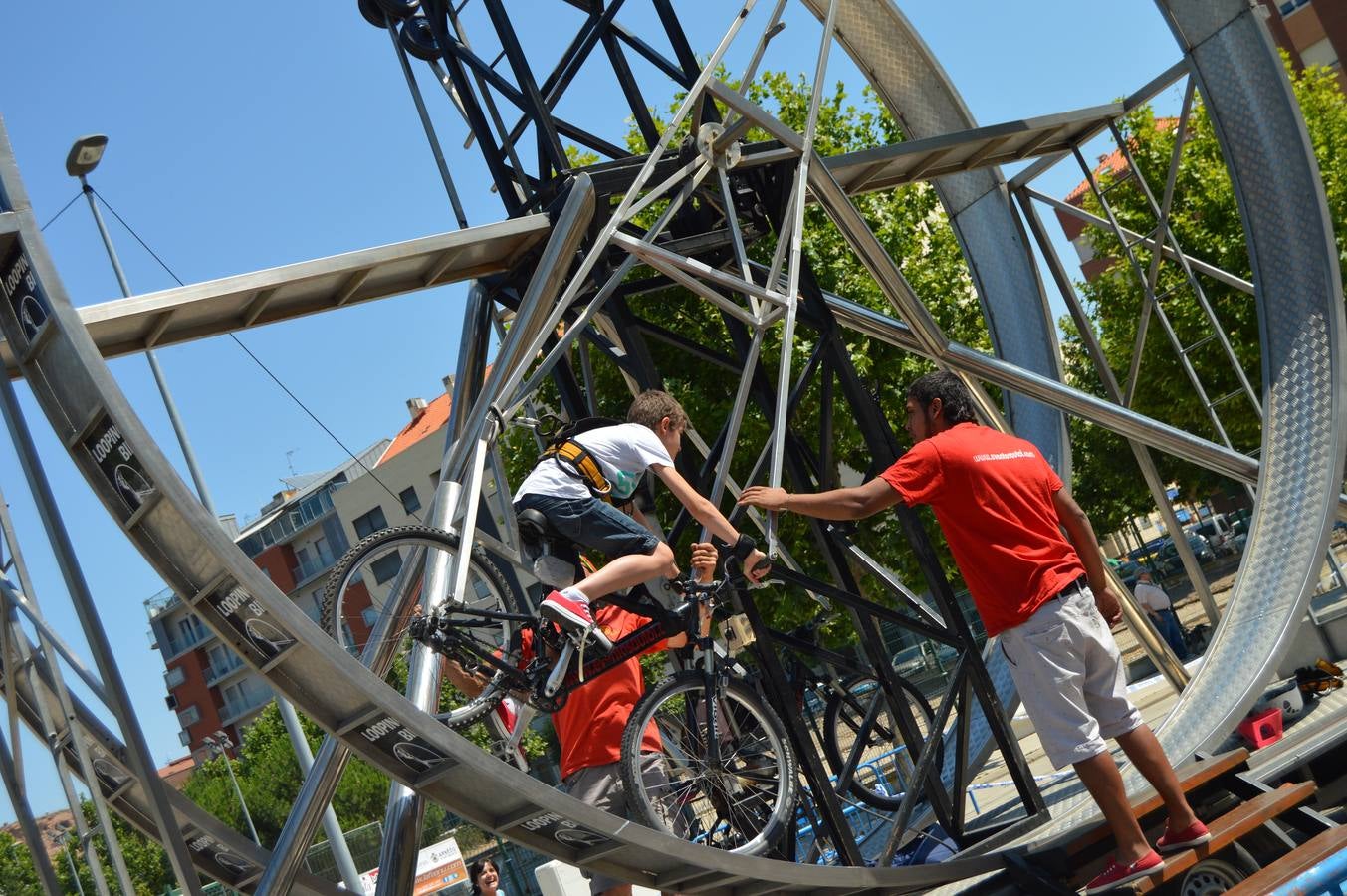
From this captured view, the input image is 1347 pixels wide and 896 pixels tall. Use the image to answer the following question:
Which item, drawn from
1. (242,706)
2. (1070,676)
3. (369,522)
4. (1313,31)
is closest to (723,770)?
(1070,676)

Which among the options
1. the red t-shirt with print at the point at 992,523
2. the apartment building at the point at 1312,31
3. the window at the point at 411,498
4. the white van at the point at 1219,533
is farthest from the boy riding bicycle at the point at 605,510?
the window at the point at 411,498

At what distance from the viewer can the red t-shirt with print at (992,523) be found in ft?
18.6

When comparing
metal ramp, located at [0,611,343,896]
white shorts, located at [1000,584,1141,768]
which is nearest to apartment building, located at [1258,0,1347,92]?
white shorts, located at [1000,584,1141,768]

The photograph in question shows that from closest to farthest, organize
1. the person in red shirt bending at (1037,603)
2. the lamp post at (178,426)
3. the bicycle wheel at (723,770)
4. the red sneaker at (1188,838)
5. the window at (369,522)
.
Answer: the person in red shirt bending at (1037,603) → the red sneaker at (1188,838) → the bicycle wheel at (723,770) → the lamp post at (178,426) → the window at (369,522)

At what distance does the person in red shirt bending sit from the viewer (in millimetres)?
5566

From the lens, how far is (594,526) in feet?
19.4

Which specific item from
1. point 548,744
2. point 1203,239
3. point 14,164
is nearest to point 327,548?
point 548,744

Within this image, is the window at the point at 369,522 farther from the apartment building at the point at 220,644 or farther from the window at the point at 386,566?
Result: the window at the point at 386,566

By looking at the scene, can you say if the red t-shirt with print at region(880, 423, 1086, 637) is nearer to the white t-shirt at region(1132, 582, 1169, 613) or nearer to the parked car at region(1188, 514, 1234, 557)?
the white t-shirt at region(1132, 582, 1169, 613)

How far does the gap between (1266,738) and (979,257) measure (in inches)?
181

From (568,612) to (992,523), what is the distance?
1.87 meters

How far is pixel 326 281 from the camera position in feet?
21.0

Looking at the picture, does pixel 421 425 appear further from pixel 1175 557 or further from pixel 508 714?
pixel 508 714

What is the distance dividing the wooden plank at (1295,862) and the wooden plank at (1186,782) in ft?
2.07
